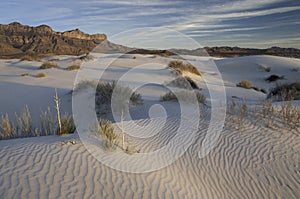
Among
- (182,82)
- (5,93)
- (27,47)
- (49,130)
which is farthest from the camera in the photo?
(27,47)

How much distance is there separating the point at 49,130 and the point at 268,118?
17.9 feet

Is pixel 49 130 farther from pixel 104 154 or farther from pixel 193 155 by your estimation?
pixel 193 155

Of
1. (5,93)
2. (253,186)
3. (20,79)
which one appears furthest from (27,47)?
(253,186)

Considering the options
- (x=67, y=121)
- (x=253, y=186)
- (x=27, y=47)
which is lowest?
(x=253, y=186)

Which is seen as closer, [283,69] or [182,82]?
[182,82]

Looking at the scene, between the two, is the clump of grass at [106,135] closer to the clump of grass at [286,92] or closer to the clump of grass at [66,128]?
the clump of grass at [66,128]

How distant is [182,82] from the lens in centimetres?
1466

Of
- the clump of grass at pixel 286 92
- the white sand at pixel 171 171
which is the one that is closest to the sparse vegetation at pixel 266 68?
the clump of grass at pixel 286 92

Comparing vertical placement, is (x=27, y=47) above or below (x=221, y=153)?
above

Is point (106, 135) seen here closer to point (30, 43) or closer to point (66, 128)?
point (66, 128)

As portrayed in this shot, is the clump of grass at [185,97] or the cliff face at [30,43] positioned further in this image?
the cliff face at [30,43]

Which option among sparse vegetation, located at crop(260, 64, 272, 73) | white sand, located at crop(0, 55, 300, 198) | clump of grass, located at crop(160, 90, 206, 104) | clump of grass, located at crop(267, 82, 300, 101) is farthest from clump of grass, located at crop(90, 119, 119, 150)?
sparse vegetation, located at crop(260, 64, 272, 73)

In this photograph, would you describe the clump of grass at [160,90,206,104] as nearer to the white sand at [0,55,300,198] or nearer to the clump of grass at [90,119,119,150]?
the white sand at [0,55,300,198]

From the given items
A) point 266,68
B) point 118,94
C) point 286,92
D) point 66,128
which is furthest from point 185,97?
point 266,68
